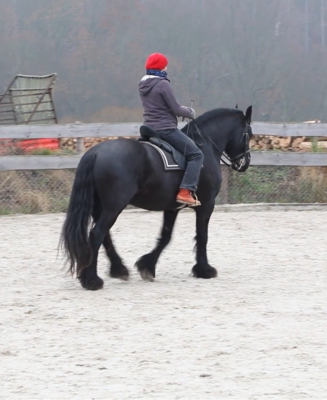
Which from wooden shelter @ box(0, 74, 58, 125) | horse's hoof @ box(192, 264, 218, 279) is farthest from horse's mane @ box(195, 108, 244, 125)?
wooden shelter @ box(0, 74, 58, 125)

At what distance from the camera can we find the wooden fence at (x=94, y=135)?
1055 cm

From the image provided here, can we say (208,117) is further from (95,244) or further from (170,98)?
(95,244)

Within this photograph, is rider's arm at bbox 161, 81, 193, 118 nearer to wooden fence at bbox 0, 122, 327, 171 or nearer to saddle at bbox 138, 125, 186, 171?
saddle at bbox 138, 125, 186, 171

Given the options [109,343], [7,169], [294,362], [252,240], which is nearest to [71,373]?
[109,343]

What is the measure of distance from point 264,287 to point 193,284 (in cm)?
63

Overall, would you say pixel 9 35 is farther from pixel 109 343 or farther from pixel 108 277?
pixel 109 343

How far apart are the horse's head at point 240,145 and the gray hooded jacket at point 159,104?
840 mm

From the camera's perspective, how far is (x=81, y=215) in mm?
6262

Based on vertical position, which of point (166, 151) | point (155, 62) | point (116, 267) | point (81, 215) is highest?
point (155, 62)

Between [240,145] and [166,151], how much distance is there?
42.7 inches

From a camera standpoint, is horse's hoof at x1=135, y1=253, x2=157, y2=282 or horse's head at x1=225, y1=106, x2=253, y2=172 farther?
horse's head at x1=225, y1=106, x2=253, y2=172

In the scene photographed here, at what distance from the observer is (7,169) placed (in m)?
10.5

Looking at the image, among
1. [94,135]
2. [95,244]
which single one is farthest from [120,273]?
[94,135]

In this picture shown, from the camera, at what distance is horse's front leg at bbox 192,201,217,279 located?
6.99 metres
